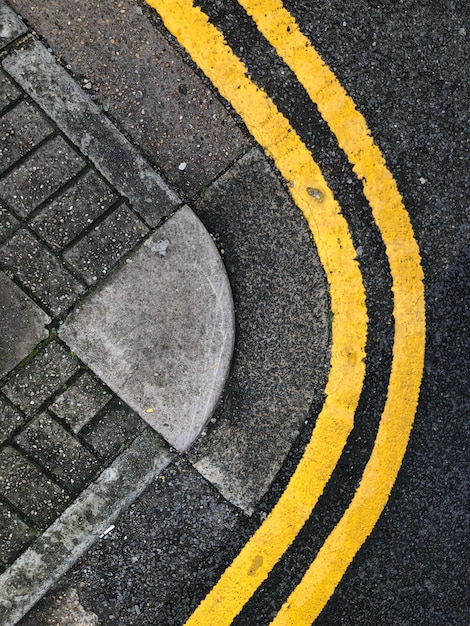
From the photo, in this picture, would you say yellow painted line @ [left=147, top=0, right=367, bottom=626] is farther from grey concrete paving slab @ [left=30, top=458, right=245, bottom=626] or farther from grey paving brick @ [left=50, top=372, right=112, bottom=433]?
grey paving brick @ [left=50, top=372, right=112, bottom=433]

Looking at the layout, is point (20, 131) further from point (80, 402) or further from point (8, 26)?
point (80, 402)

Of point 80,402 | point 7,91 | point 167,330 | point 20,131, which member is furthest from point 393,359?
point 7,91

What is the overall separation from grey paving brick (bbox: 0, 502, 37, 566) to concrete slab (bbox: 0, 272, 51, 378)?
2.03 feet

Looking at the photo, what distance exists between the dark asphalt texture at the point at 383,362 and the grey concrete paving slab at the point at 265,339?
2.9 inches

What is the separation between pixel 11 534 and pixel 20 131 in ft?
5.69

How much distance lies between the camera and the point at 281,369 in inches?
96.5

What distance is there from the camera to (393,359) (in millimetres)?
2469

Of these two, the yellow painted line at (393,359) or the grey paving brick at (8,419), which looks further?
the yellow painted line at (393,359)

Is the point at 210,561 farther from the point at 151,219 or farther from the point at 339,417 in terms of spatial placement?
the point at 151,219

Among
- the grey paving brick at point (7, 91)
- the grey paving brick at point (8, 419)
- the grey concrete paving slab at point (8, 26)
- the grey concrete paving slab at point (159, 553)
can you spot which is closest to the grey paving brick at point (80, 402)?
the grey paving brick at point (8, 419)

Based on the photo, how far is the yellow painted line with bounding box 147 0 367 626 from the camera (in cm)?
235

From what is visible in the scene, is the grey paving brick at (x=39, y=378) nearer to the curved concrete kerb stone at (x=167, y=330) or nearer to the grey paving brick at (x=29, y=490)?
the curved concrete kerb stone at (x=167, y=330)

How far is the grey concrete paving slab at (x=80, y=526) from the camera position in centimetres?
231

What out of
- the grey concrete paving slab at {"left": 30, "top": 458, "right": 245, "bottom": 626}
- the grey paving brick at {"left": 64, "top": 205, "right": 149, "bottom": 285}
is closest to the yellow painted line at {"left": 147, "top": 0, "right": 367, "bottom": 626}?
the grey concrete paving slab at {"left": 30, "top": 458, "right": 245, "bottom": 626}
